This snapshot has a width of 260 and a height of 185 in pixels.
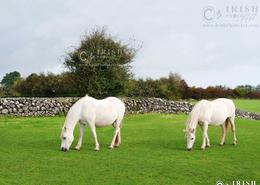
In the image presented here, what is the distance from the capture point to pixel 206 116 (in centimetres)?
1332

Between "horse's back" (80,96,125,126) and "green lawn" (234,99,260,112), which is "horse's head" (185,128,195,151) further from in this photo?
"green lawn" (234,99,260,112)

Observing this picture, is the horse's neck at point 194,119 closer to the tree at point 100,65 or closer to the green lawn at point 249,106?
the tree at point 100,65

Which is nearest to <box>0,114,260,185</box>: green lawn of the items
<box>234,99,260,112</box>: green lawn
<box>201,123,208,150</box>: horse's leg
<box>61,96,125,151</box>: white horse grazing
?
<box>201,123,208,150</box>: horse's leg

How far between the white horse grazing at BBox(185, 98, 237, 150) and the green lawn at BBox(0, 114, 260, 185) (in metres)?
0.43

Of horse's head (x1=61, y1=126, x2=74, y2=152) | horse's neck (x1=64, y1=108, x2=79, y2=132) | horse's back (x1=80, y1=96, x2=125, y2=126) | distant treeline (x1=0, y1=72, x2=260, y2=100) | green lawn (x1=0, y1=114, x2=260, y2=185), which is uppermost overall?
distant treeline (x1=0, y1=72, x2=260, y2=100)

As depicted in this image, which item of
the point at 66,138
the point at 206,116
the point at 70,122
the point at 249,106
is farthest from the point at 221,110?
the point at 249,106

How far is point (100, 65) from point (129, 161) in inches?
740

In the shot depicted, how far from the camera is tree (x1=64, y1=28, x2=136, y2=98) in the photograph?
2922cm

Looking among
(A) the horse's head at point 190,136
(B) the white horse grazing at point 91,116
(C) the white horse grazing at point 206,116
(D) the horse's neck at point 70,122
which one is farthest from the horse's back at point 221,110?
(D) the horse's neck at point 70,122

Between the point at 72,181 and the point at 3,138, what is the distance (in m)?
7.38

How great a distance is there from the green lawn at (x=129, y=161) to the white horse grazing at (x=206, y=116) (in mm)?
426

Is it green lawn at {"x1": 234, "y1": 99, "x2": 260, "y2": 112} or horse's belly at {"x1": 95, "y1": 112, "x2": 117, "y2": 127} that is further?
green lawn at {"x1": 234, "y1": 99, "x2": 260, "y2": 112}

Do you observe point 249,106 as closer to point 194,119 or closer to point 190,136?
Answer: point 194,119

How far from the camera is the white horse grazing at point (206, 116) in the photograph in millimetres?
12750
